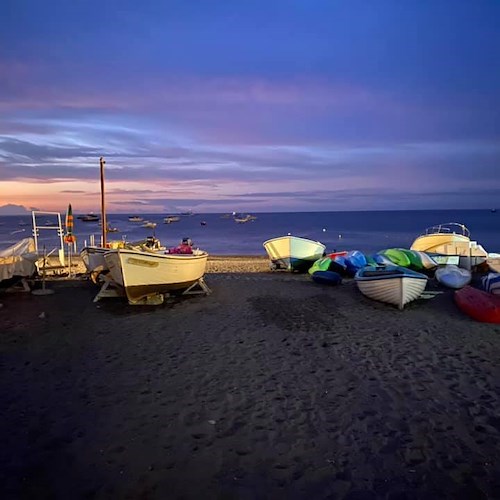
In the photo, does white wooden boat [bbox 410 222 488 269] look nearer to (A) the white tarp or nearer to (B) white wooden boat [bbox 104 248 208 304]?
(B) white wooden boat [bbox 104 248 208 304]

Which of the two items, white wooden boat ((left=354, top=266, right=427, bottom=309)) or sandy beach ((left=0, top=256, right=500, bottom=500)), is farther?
white wooden boat ((left=354, top=266, right=427, bottom=309))

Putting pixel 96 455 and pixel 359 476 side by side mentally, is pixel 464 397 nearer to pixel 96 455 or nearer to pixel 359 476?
pixel 359 476

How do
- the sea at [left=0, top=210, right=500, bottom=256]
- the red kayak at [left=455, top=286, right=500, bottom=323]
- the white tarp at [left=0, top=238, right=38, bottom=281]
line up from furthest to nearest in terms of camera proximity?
the sea at [left=0, top=210, right=500, bottom=256] < the white tarp at [left=0, top=238, right=38, bottom=281] < the red kayak at [left=455, top=286, right=500, bottom=323]

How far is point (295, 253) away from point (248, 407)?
14.2 m

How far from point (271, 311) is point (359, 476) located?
22.4 feet

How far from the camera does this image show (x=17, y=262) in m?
12.2

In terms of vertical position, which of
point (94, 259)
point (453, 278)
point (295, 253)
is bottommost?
point (453, 278)

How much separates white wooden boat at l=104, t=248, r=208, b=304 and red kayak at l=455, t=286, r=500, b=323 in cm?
756

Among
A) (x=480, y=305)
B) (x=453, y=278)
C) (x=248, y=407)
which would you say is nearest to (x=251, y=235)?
(x=453, y=278)

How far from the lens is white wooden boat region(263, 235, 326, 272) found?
63.3 feet

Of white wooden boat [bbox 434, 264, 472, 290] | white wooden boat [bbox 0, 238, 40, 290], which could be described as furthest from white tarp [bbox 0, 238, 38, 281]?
white wooden boat [bbox 434, 264, 472, 290]

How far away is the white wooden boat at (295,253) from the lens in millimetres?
19297

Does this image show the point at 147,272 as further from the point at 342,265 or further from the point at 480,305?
the point at 342,265

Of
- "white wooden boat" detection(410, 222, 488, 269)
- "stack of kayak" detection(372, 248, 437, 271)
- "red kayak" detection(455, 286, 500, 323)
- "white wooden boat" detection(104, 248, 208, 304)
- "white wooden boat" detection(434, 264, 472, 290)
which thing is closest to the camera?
"red kayak" detection(455, 286, 500, 323)
